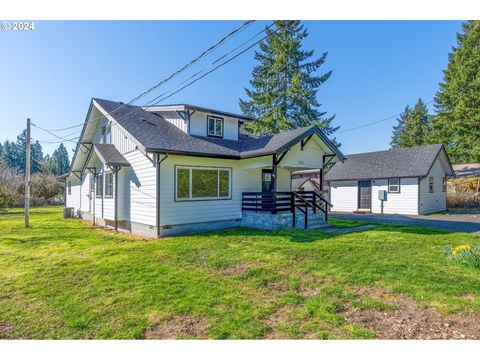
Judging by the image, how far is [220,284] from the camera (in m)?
5.25

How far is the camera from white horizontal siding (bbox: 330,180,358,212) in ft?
67.6

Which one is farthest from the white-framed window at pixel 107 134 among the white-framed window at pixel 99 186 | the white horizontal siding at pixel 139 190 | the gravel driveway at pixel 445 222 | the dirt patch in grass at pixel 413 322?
the gravel driveway at pixel 445 222

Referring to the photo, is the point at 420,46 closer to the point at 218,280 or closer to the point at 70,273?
the point at 218,280

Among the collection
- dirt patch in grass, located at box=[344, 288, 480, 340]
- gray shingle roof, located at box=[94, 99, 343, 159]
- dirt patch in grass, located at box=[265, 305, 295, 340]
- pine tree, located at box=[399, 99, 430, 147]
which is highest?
pine tree, located at box=[399, 99, 430, 147]

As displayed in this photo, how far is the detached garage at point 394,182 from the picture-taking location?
17.8 meters

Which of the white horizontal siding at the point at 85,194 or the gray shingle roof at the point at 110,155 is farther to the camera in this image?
the white horizontal siding at the point at 85,194

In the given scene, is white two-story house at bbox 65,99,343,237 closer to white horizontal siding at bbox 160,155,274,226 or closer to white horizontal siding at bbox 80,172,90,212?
white horizontal siding at bbox 160,155,274,226

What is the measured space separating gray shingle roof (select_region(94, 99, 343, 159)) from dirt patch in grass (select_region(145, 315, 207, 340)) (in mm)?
6865

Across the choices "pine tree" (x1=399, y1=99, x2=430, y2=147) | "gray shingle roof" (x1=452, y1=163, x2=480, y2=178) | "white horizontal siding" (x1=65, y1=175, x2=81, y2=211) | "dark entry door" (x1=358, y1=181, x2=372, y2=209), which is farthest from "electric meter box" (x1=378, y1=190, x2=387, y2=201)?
"pine tree" (x1=399, y1=99, x2=430, y2=147)

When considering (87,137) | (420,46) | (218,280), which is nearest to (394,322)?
(218,280)

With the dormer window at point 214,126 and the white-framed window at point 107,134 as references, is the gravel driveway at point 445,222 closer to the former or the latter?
the dormer window at point 214,126

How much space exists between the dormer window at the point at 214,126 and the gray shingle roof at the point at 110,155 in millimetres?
4233

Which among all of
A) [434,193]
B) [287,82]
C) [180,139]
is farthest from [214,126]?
[287,82]

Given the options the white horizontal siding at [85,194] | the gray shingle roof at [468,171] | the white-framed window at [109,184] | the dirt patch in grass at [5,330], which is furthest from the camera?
the gray shingle roof at [468,171]
